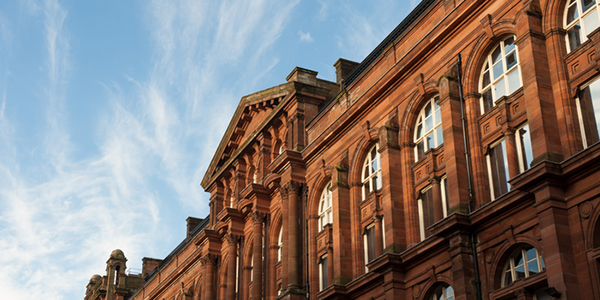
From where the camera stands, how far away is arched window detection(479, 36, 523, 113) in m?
26.6

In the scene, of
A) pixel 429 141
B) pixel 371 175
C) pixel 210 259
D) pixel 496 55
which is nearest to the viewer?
pixel 496 55

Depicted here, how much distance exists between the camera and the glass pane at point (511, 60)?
88.0 ft

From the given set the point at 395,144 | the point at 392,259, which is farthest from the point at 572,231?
the point at 395,144

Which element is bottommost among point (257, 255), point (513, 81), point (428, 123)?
point (513, 81)

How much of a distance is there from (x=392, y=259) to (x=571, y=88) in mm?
9422

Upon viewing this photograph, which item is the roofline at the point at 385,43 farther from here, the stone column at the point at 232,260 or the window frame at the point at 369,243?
the stone column at the point at 232,260

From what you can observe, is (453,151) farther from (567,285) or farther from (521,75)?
(567,285)

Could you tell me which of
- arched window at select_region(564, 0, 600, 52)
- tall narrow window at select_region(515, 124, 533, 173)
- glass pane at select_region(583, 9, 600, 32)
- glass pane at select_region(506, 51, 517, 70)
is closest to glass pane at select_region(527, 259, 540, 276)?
tall narrow window at select_region(515, 124, 533, 173)

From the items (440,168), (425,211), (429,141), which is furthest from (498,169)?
(429,141)

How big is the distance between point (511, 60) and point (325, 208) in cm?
1418

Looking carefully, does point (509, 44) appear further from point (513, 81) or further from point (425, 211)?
point (425, 211)

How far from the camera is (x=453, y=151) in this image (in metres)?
27.9

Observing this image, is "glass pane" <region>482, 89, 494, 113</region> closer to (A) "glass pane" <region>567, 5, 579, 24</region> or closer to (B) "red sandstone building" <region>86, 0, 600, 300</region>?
(B) "red sandstone building" <region>86, 0, 600, 300</region>

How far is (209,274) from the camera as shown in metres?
50.4
